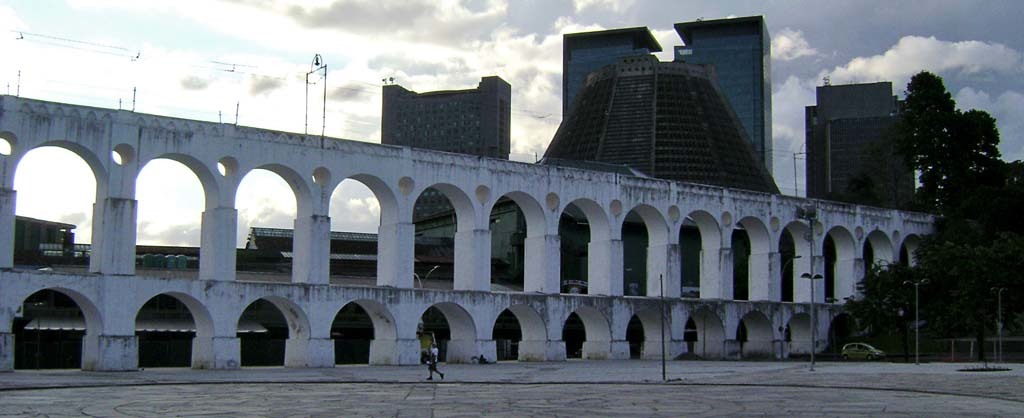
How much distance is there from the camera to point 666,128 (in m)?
148

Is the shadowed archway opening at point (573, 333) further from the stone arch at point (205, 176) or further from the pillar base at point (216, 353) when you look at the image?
the stone arch at point (205, 176)

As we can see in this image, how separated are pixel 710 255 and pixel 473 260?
18.0m

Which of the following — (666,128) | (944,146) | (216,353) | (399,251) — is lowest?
(216,353)

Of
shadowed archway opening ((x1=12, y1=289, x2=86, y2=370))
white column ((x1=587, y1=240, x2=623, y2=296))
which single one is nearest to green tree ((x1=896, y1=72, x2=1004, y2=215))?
white column ((x1=587, y1=240, x2=623, y2=296))

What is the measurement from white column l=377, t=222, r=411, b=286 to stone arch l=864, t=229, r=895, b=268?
37340mm

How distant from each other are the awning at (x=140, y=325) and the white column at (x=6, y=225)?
13576 millimetres

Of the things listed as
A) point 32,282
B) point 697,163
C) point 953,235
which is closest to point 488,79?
point 697,163

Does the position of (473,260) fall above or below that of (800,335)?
above

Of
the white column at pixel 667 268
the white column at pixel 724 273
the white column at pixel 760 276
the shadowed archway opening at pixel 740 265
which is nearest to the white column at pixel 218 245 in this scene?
the white column at pixel 667 268

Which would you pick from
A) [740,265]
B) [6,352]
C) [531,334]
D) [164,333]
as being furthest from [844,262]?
[6,352]

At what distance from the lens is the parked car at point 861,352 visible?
70.1 m

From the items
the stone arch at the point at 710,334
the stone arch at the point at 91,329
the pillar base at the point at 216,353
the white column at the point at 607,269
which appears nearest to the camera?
the stone arch at the point at 91,329

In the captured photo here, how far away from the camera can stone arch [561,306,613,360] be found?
66062 mm

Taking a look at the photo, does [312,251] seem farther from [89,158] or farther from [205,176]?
[89,158]
